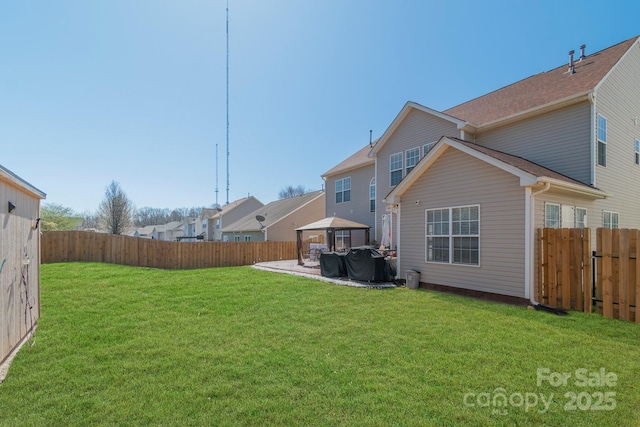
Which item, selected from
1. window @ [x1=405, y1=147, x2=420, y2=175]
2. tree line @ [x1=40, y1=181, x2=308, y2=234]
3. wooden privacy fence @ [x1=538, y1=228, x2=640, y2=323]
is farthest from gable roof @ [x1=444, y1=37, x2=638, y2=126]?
tree line @ [x1=40, y1=181, x2=308, y2=234]

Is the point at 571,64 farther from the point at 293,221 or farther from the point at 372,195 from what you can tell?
the point at 293,221

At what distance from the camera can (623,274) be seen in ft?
19.7

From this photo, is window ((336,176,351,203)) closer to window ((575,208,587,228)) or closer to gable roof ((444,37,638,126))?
gable roof ((444,37,638,126))

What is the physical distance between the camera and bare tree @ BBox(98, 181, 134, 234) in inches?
1361

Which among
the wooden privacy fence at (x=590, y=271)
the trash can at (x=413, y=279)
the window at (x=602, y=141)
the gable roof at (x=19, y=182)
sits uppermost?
the window at (x=602, y=141)

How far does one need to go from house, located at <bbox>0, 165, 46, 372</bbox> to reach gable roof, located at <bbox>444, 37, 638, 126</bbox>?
13.3 meters

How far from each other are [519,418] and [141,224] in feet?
311

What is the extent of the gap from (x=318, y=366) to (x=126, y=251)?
14778 millimetres

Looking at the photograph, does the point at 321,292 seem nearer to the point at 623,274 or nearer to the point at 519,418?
the point at 519,418

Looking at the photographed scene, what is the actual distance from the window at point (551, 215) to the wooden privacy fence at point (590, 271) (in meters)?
0.60

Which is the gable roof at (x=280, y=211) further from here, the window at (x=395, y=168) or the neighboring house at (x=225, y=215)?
the window at (x=395, y=168)

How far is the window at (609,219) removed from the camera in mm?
10062

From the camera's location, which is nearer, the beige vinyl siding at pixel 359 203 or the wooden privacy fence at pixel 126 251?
the wooden privacy fence at pixel 126 251

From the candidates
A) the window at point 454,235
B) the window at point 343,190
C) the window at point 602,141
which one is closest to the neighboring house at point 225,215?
the window at point 343,190
